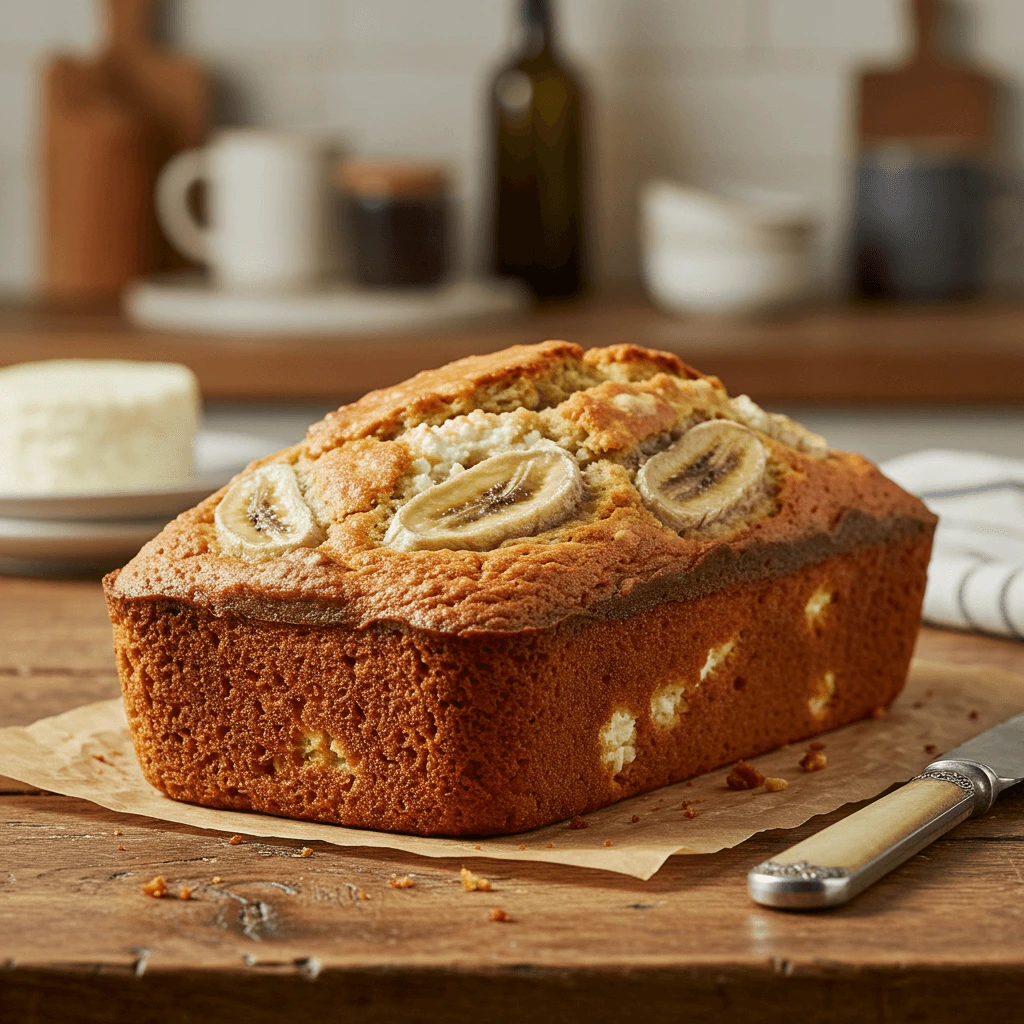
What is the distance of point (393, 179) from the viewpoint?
306 centimetres

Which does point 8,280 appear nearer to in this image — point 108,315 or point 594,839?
point 108,315

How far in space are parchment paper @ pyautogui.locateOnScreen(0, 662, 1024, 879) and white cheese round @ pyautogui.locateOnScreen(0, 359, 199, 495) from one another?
1.82ft

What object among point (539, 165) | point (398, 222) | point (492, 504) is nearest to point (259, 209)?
point (398, 222)

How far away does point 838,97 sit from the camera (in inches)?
141

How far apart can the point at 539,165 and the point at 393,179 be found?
Result: 36 cm

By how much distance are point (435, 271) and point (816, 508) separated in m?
2.11

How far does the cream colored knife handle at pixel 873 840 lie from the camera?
31.2 inches

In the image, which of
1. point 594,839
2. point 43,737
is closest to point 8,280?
point 43,737

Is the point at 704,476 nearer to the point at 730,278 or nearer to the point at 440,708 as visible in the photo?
the point at 440,708

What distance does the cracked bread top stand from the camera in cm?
93

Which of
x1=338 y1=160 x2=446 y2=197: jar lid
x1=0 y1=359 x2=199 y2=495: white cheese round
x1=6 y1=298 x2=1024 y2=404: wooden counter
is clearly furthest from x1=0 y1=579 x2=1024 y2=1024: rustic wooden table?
x1=338 y1=160 x2=446 y2=197: jar lid

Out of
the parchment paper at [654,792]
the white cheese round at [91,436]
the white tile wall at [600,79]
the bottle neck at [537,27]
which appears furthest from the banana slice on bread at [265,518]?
the white tile wall at [600,79]

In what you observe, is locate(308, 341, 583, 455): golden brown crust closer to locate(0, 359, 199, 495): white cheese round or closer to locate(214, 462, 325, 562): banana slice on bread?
locate(214, 462, 325, 562): banana slice on bread

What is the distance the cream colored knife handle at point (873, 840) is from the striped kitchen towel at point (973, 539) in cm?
46
